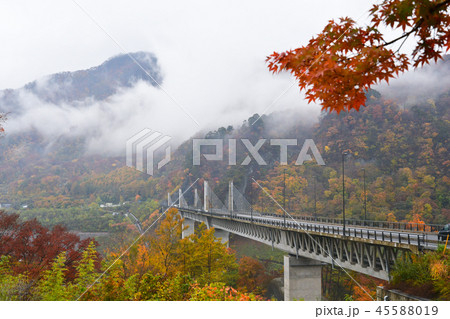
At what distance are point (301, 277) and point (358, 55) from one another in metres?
21.4

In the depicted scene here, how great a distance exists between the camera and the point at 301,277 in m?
22.2

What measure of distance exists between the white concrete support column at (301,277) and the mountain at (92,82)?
15.3 metres

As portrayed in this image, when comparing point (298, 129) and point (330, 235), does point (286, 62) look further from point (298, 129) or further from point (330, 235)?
point (298, 129)

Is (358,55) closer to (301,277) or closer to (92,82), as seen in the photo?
(92,82)

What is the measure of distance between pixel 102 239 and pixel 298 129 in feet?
188

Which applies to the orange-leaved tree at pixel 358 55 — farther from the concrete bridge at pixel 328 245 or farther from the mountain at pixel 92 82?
the mountain at pixel 92 82

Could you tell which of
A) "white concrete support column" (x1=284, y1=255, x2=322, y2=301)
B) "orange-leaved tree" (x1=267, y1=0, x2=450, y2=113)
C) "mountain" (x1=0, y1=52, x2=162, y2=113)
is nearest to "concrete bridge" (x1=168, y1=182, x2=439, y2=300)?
"white concrete support column" (x1=284, y1=255, x2=322, y2=301)

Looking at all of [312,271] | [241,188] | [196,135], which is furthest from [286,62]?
[241,188]

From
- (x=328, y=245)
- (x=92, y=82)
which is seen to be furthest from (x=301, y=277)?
(x=92, y=82)

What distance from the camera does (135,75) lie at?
16266mm

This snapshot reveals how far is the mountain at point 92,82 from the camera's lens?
15.2 metres

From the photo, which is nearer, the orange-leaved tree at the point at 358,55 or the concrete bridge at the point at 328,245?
the orange-leaved tree at the point at 358,55

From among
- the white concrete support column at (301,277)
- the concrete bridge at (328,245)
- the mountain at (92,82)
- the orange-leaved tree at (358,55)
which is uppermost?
the mountain at (92,82)

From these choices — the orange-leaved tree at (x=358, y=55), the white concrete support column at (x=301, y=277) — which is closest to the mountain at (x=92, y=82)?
the orange-leaved tree at (x=358, y=55)
